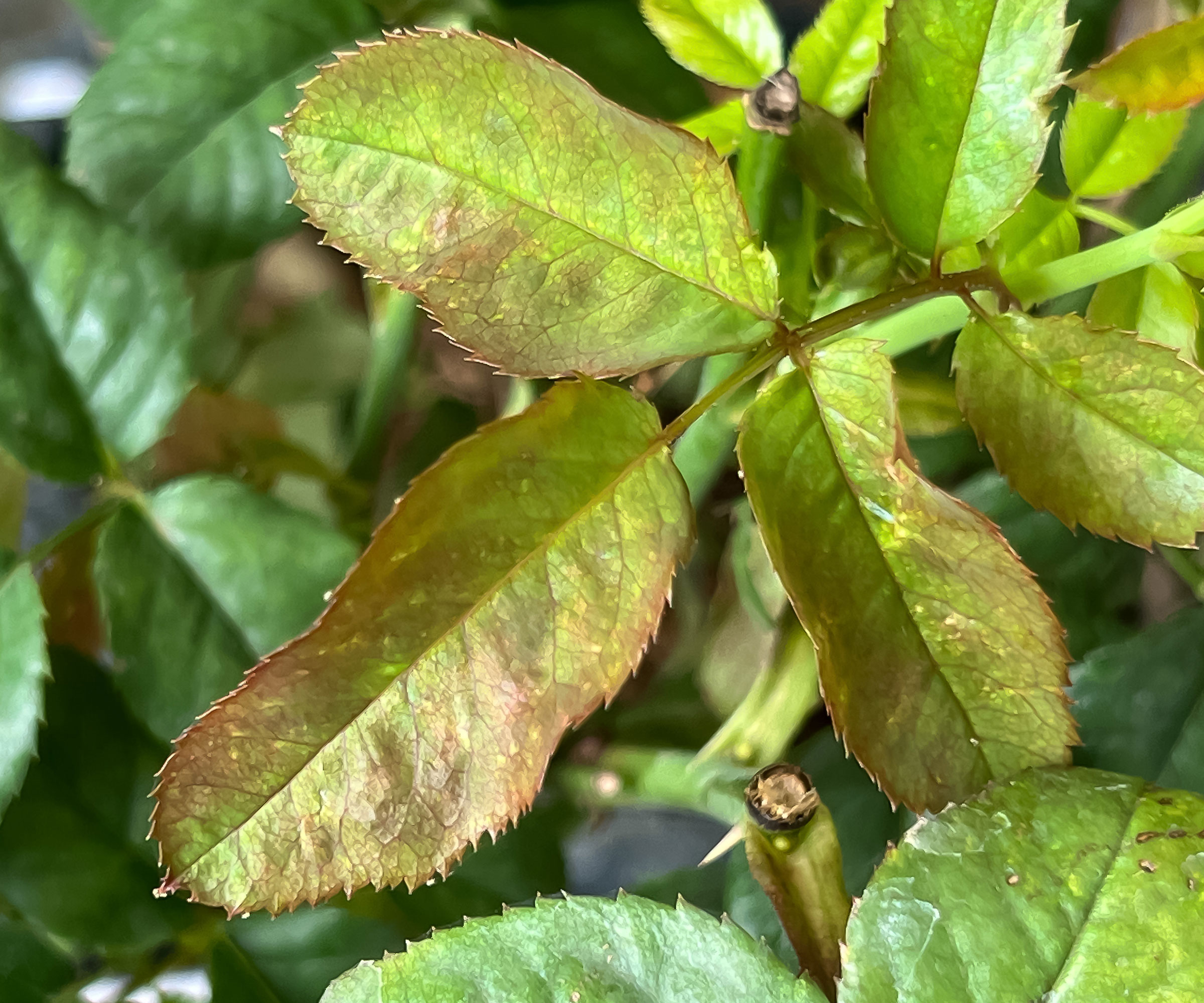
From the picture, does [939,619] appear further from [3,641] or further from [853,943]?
[3,641]

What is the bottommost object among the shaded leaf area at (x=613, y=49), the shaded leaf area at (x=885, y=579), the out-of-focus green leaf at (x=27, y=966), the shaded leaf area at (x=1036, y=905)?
the out-of-focus green leaf at (x=27, y=966)

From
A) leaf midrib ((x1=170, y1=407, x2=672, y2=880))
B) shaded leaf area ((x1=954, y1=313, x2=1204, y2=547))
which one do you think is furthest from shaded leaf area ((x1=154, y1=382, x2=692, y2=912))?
shaded leaf area ((x1=954, y1=313, x2=1204, y2=547))

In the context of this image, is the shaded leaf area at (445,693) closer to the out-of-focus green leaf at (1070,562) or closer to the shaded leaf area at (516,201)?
the shaded leaf area at (516,201)

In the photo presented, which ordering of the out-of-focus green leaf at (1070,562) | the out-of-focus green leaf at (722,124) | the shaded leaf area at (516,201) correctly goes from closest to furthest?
1. the shaded leaf area at (516,201)
2. the out-of-focus green leaf at (722,124)
3. the out-of-focus green leaf at (1070,562)

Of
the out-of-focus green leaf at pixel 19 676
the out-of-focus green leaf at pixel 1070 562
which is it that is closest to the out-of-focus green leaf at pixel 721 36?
the out-of-focus green leaf at pixel 1070 562

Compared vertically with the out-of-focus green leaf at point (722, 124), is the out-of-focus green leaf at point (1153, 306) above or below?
below

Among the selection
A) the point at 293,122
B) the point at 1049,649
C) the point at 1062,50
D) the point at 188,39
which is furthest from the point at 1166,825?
the point at 188,39

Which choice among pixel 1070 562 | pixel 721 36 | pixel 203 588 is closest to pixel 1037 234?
pixel 721 36
